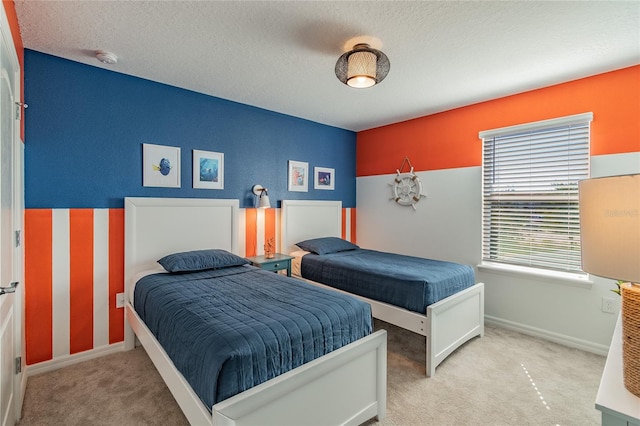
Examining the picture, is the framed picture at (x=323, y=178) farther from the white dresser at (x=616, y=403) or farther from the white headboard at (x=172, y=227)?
the white dresser at (x=616, y=403)

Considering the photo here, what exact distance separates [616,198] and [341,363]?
1392mm

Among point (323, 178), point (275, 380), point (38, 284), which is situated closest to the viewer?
point (275, 380)

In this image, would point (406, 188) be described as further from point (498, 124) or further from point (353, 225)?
point (498, 124)

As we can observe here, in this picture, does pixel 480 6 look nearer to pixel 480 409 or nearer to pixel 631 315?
pixel 631 315

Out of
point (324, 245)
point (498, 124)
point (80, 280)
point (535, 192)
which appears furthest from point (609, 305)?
point (80, 280)

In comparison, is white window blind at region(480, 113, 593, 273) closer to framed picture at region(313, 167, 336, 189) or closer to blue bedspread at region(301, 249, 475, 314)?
blue bedspread at region(301, 249, 475, 314)

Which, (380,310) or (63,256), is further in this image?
(380,310)

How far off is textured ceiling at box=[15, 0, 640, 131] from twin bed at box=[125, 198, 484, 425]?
50.3 inches

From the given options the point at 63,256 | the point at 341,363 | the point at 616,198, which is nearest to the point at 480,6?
the point at 616,198

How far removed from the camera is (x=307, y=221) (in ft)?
13.9

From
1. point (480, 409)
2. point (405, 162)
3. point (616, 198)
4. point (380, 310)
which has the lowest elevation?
point (480, 409)

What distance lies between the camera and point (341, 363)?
1.69 metres

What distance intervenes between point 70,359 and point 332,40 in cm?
327

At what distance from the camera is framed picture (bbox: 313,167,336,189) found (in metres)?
4.37
